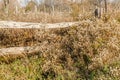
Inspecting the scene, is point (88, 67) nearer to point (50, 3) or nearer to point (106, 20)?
point (106, 20)

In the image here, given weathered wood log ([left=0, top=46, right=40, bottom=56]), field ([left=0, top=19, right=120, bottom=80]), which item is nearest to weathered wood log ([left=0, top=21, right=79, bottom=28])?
field ([left=0, top=19, right=120, bottom=80])

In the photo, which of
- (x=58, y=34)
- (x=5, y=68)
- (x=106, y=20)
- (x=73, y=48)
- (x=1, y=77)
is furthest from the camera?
(x=106, y=20)

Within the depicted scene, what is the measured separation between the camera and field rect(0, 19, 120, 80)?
241 inches

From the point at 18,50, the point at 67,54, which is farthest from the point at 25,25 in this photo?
the point at 67,54

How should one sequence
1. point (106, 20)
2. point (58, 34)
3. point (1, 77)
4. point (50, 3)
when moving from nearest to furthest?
point (1, 77) → point (58, 34) → point (106, 20) → point (50, 3)

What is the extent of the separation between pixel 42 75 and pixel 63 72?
497 millimetres

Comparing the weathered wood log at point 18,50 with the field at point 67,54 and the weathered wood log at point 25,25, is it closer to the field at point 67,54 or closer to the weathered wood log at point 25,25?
the field at point 67,54

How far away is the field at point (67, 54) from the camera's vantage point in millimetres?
6117

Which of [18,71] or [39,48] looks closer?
[18,71]

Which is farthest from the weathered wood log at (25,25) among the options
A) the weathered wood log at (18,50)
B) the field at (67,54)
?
the weathered wood log at (18,50)

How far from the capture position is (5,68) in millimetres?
6539

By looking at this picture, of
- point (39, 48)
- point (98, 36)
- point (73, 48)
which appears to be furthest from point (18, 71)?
point (98, 36)

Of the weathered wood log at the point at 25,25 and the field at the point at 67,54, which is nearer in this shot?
the field at the point at 67,54

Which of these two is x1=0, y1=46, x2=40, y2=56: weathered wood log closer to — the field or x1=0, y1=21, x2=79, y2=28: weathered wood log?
the field
